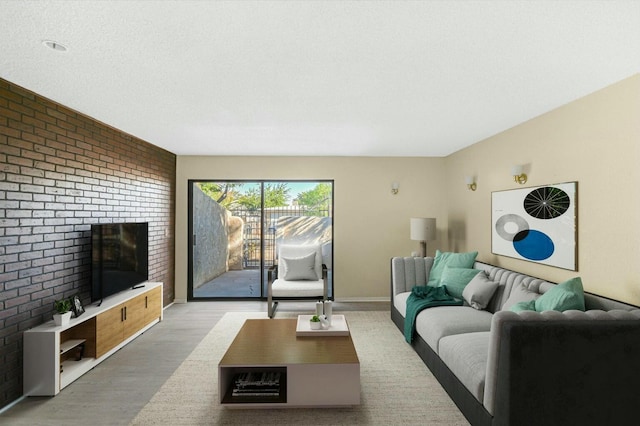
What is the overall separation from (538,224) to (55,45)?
4.24 metres

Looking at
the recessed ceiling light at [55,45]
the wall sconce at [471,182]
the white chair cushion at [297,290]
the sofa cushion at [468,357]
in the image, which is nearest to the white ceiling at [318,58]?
the recessed ceiling light at [55,45]

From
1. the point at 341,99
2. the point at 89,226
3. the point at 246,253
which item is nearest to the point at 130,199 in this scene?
the point at 89,226

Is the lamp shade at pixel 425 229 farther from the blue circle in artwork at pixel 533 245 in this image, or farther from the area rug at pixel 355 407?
the area rug at pixel 355 407

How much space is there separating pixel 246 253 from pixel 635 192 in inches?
198

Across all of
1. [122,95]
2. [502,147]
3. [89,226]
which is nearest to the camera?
[122,95]

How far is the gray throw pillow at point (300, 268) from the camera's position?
5047 mm

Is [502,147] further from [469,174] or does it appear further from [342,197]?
[342,197]

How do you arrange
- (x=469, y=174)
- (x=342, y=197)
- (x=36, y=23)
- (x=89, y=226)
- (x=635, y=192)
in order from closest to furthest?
(x=36, y=23) < (x=635, y=192) < (x=89, y=226) < (x=469, y=174) < (x=342, y=197)

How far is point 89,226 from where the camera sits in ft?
11.2

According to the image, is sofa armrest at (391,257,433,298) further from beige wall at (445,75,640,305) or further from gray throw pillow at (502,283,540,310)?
gray throw pillow at (502,283,540,310)

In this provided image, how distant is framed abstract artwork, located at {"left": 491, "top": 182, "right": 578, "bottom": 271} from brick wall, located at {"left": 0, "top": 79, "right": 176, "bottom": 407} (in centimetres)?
463

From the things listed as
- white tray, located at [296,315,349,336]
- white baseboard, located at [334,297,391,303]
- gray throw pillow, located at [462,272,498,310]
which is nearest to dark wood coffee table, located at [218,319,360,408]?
white tray, located at [296,315,349,336]

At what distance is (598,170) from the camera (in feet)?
8.80

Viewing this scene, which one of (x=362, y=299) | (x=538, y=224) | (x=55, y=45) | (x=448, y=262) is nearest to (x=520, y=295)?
(x=538, y=224)
